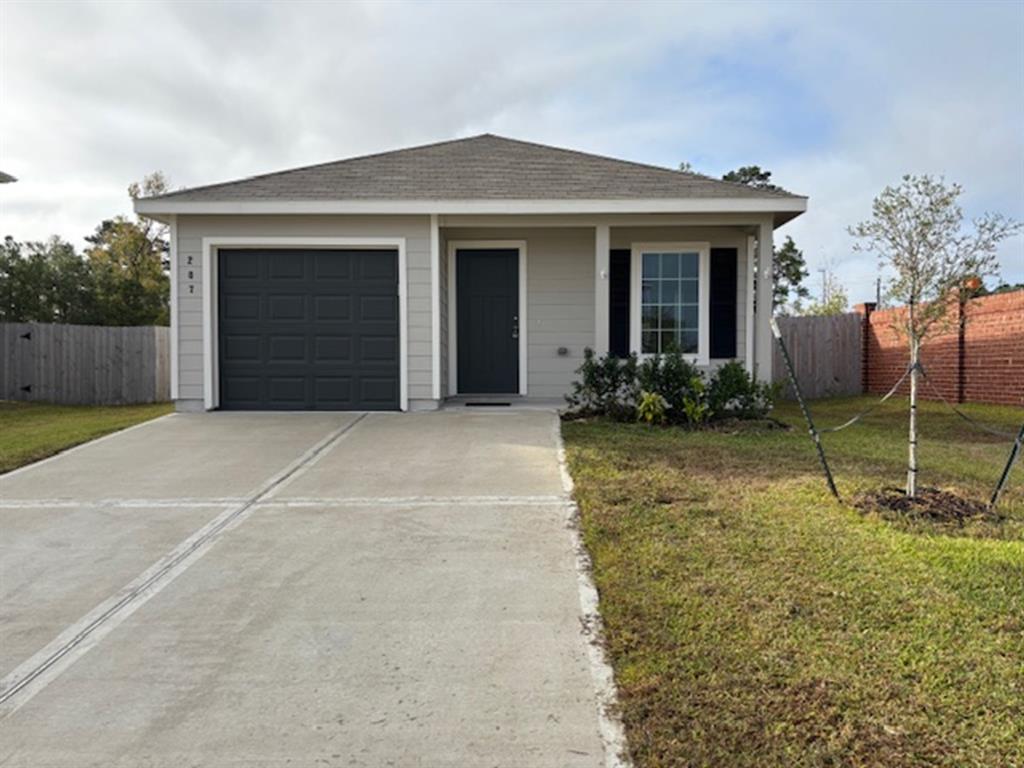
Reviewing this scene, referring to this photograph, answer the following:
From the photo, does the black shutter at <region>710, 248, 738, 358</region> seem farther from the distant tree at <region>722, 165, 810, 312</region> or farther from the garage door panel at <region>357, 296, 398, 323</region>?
the distant tree at <region>722, 165, 810, 312</region>

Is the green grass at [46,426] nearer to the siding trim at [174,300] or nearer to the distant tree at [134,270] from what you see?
the siding trim at [174,300]

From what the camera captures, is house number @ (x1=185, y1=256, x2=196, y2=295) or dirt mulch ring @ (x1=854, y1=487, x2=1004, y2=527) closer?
dirt mulch ring @ (x1=854, y1=487, x2=1004, y2=527)

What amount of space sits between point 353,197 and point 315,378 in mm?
2494

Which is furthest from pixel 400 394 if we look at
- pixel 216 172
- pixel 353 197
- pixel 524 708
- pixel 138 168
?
pixel 138 168

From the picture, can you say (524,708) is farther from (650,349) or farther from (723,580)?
(650,349)

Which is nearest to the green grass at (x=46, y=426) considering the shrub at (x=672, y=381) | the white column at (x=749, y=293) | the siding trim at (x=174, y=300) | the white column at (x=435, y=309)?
the siding trim at (x=174, y=300)

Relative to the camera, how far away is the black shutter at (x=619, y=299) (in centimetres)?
1080

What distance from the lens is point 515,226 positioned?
10180 millimetres

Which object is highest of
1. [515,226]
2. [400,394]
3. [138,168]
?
[138,168]

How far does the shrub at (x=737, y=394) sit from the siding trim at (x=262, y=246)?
4.10 metres

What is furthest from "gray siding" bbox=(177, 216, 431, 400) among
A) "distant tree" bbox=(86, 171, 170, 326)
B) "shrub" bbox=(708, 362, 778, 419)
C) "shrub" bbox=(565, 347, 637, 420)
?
"distant tree" bbox=(86, 171, 170, 326)

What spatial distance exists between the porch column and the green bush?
0.50 m

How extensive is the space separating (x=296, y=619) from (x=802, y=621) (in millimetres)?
2412

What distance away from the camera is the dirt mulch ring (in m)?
4.80
